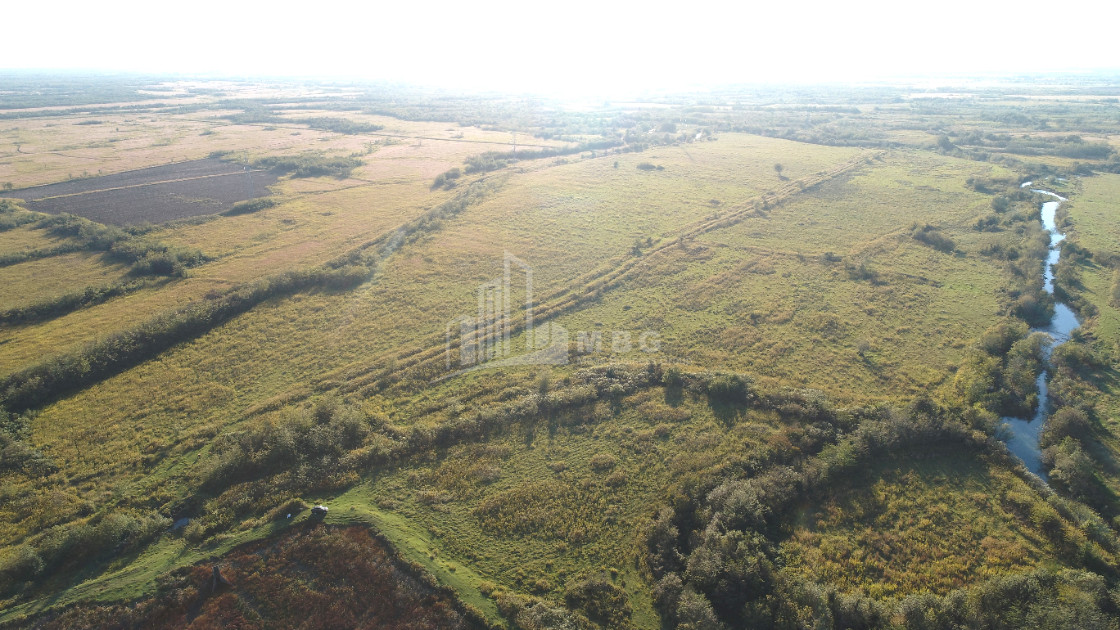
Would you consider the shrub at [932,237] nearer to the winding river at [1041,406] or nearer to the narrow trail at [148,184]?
the winding river at [1041,406]

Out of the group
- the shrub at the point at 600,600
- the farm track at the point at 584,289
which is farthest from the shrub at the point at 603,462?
the farm track at the point at 584,289

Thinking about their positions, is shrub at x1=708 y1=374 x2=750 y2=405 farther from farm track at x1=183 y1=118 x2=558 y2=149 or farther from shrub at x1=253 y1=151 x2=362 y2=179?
farm track at x1=183 y1=118 x2=558 y2=149

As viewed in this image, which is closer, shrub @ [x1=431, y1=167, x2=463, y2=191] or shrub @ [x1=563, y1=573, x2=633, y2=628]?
shrub @ [x1=563, y1=573, x2=633, y2=628]

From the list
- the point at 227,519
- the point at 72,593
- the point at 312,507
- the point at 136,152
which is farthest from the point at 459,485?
the point at 136,152

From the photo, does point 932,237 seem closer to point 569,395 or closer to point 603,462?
point 569,395

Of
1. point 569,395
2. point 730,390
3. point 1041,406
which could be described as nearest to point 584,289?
point 569,395

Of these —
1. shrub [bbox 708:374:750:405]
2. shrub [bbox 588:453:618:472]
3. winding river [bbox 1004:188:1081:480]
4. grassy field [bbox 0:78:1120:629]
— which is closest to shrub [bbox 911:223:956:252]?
grassy field [bbox 0:78:1120:629]
